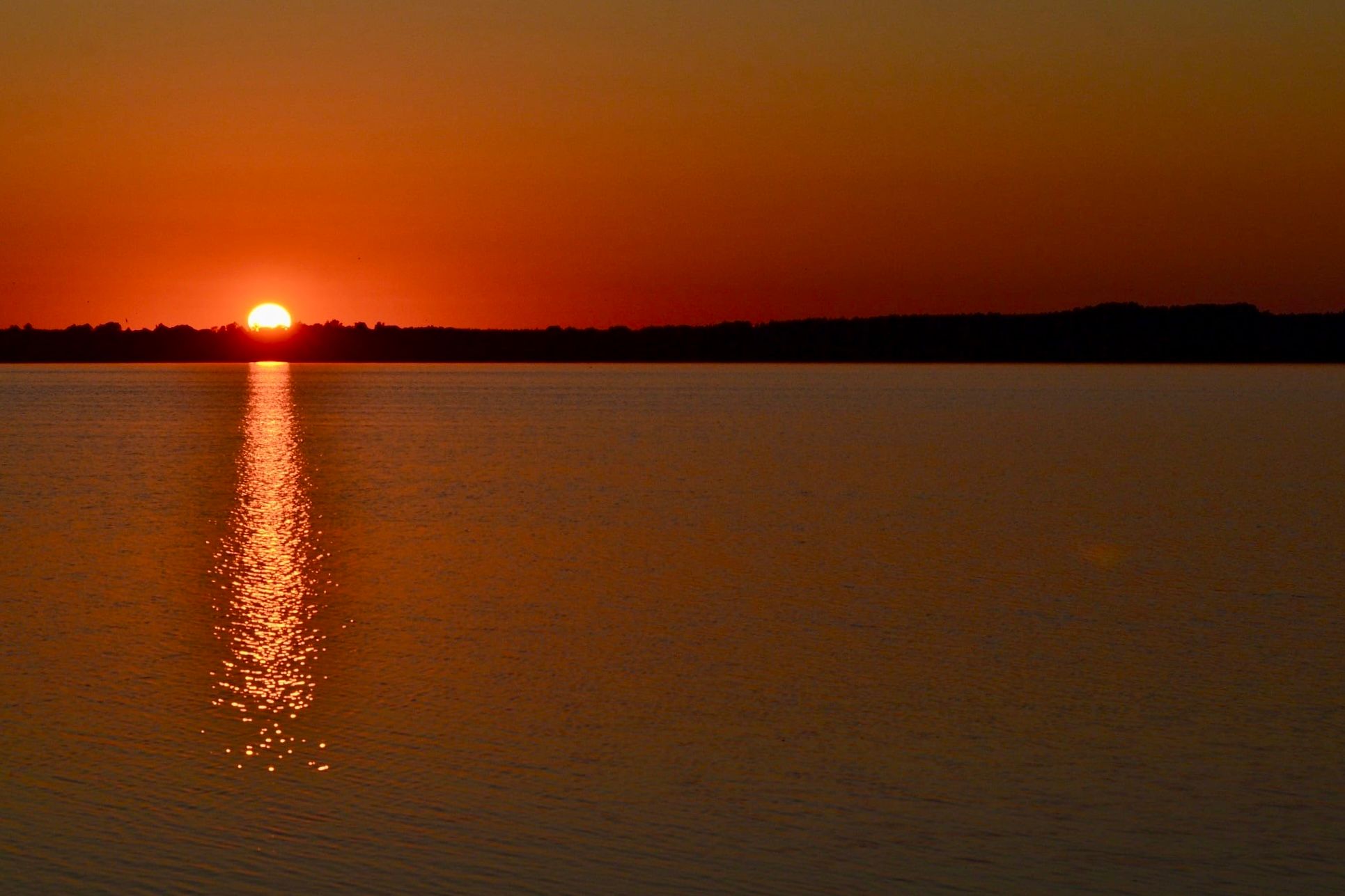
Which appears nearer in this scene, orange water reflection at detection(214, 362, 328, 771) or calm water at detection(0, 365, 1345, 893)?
calm water at detection(0, 365, 1345, 893)

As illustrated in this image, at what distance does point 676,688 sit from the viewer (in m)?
11.9

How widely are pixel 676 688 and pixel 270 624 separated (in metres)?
4.63

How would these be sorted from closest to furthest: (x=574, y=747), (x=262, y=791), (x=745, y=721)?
(x=262, y=791) → (x=574, y=747) → (x=745, y=721)

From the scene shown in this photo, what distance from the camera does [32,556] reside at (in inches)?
761

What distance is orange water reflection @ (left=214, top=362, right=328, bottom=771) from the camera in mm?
10180

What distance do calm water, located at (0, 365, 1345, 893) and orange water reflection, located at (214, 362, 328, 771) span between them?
6 centimetres

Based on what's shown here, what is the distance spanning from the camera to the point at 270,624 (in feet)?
47.4

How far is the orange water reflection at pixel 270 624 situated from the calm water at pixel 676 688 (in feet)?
0.20

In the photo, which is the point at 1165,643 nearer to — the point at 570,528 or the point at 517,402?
the point at 570,528

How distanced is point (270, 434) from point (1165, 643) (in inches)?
1801

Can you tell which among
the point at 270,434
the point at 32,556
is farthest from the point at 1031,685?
the point at 270,434

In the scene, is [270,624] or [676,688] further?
[270,624]

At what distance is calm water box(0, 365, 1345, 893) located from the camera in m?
8.07

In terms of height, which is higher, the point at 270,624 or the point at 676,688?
the point at 676,688
